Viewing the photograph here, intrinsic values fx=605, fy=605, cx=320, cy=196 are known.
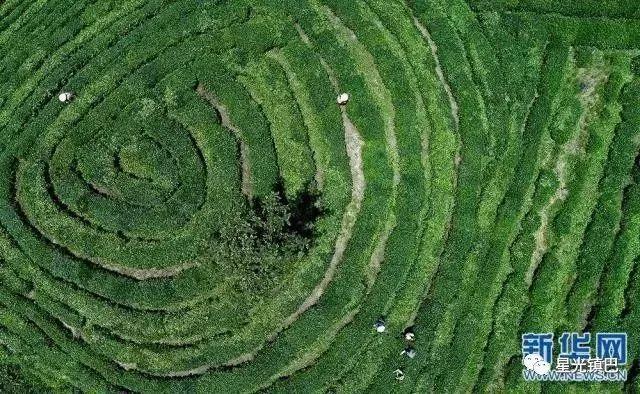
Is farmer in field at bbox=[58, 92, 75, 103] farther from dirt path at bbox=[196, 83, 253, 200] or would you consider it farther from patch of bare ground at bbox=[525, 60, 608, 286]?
patch of bare ground at bbox=[525, 60, 608, 286]

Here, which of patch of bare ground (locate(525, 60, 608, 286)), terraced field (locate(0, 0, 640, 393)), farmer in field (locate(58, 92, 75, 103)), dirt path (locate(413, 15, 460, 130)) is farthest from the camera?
farmer in field (locate(58, 92, 75, 103))

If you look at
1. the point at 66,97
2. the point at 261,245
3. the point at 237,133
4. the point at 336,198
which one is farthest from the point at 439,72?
the point at 66,97

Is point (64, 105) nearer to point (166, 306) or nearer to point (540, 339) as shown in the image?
point (166, 306)

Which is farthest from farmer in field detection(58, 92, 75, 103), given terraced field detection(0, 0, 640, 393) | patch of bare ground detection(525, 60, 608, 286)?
patch of bare ground detection(525, 60, 608, 286)

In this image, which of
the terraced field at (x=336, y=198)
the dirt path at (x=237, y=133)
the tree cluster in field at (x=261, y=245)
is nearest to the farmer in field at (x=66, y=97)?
the terraced field at (x=336, y=198)

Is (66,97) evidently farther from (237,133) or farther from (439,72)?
(439,72)

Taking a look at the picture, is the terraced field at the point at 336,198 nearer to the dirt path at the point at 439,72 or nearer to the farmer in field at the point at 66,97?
the dirt path at the point at 439,72
